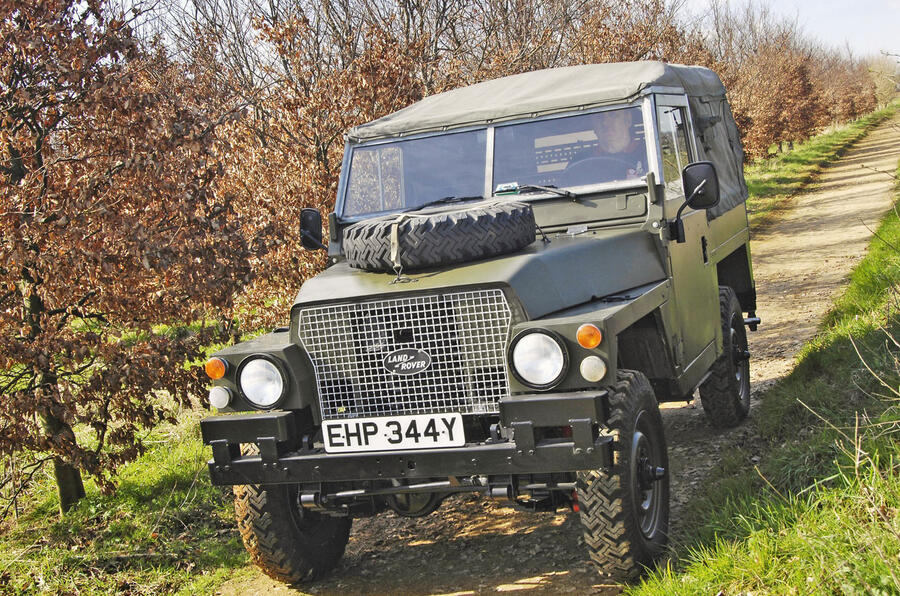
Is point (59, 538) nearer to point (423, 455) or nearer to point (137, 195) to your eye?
point (137, 195)

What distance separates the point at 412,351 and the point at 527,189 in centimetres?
143

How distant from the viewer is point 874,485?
144 inches

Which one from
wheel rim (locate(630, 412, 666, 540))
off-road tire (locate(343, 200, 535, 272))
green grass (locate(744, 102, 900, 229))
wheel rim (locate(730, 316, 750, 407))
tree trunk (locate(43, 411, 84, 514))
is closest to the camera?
wheel rim (locate(630, 412, 666, 540))

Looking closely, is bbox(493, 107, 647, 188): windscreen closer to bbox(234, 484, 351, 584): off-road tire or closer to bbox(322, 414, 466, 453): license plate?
bbox(322, 414, 466, 453): license plate

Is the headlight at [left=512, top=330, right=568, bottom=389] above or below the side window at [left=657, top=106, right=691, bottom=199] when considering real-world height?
below

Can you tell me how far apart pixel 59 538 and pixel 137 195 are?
2.09 m

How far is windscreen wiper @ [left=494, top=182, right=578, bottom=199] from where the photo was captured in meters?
4.88

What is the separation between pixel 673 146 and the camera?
5.43m

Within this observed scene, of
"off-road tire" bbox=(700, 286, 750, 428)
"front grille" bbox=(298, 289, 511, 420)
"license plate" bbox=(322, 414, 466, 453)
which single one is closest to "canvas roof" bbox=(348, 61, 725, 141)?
"off-road tire" bbox=(700, 286, 750, 428)

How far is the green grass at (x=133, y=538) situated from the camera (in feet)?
16.3

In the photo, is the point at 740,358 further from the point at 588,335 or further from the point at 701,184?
the point at 588,335

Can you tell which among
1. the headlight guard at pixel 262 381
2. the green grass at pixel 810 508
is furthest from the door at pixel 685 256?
the headlight guard at pixel 262 381

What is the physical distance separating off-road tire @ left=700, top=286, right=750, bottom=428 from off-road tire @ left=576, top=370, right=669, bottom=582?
214 centimetres

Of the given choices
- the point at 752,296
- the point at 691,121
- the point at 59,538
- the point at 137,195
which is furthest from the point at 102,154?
the point at 752,296
